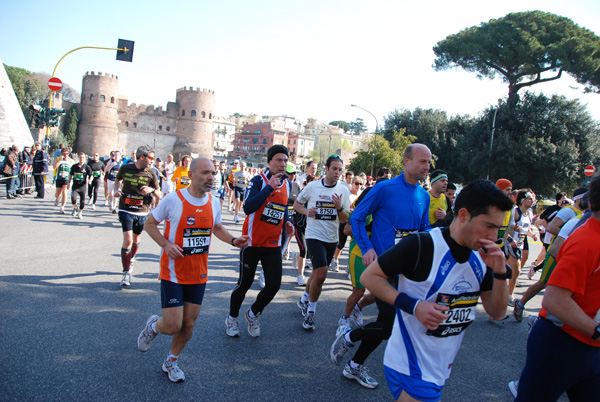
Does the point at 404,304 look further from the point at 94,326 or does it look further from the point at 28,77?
the point at 28,77

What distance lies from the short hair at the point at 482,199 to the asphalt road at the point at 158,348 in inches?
83.1

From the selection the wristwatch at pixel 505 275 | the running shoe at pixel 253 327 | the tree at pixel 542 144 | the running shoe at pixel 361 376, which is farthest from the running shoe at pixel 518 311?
the tree at pixel 542 144

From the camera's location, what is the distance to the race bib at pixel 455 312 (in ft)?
7.27

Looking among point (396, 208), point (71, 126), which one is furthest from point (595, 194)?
point (71, 126)

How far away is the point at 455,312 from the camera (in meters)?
2.25

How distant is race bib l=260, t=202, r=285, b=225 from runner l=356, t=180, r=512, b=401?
2.62 metres

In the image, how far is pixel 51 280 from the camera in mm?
6141

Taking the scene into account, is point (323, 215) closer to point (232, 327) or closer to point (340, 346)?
point (232, 327)

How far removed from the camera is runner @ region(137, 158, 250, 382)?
3.49m

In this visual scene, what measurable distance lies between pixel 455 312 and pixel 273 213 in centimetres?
289

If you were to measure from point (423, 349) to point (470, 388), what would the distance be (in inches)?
81.6

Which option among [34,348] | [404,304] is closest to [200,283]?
[34,348]

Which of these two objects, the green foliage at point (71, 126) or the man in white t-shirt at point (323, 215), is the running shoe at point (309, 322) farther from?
the green foliage at point (71, 126)

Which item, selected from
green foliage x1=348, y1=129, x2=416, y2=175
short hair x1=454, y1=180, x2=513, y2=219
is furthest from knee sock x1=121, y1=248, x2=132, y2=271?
green foliage x1=348, y1=129, x2=416, y2=175
